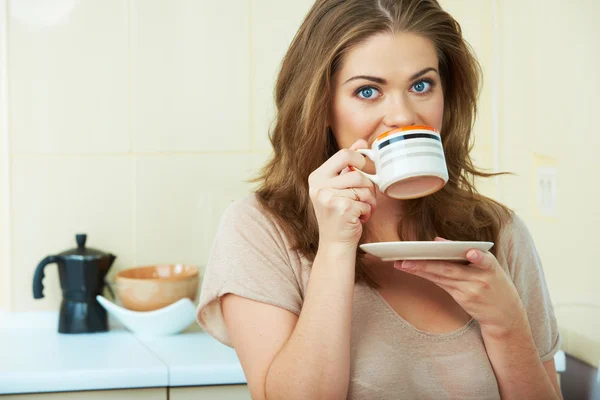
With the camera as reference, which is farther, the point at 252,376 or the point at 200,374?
the point at 200,374

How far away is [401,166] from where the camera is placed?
0.99 meters

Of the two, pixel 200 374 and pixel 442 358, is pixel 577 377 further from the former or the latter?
pixel 200 374

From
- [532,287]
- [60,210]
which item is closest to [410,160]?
[532,287]

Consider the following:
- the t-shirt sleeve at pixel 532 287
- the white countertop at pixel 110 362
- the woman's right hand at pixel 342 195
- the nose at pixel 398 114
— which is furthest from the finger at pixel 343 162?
the white countertop at pixel 110 362

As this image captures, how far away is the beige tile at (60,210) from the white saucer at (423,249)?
120 centimetres

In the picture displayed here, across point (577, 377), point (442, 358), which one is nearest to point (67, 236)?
point (442, 358)

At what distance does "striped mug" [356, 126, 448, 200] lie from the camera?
99 cm

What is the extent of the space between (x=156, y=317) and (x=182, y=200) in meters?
0.36

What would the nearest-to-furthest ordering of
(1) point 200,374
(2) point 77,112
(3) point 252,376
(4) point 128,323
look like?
(3) point 252,376 < (1) point 200,374 < (4) point 128,323 < (2) point 77,112

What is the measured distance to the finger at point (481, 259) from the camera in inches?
39.1

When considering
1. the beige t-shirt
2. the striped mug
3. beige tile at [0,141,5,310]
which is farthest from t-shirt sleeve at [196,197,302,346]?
beige tile at [0,141,5,310]

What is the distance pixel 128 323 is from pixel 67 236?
1.06 ft

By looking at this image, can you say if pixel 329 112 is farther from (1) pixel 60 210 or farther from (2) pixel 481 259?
(1) pixel 60 210

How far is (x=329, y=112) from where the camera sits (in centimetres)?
125
